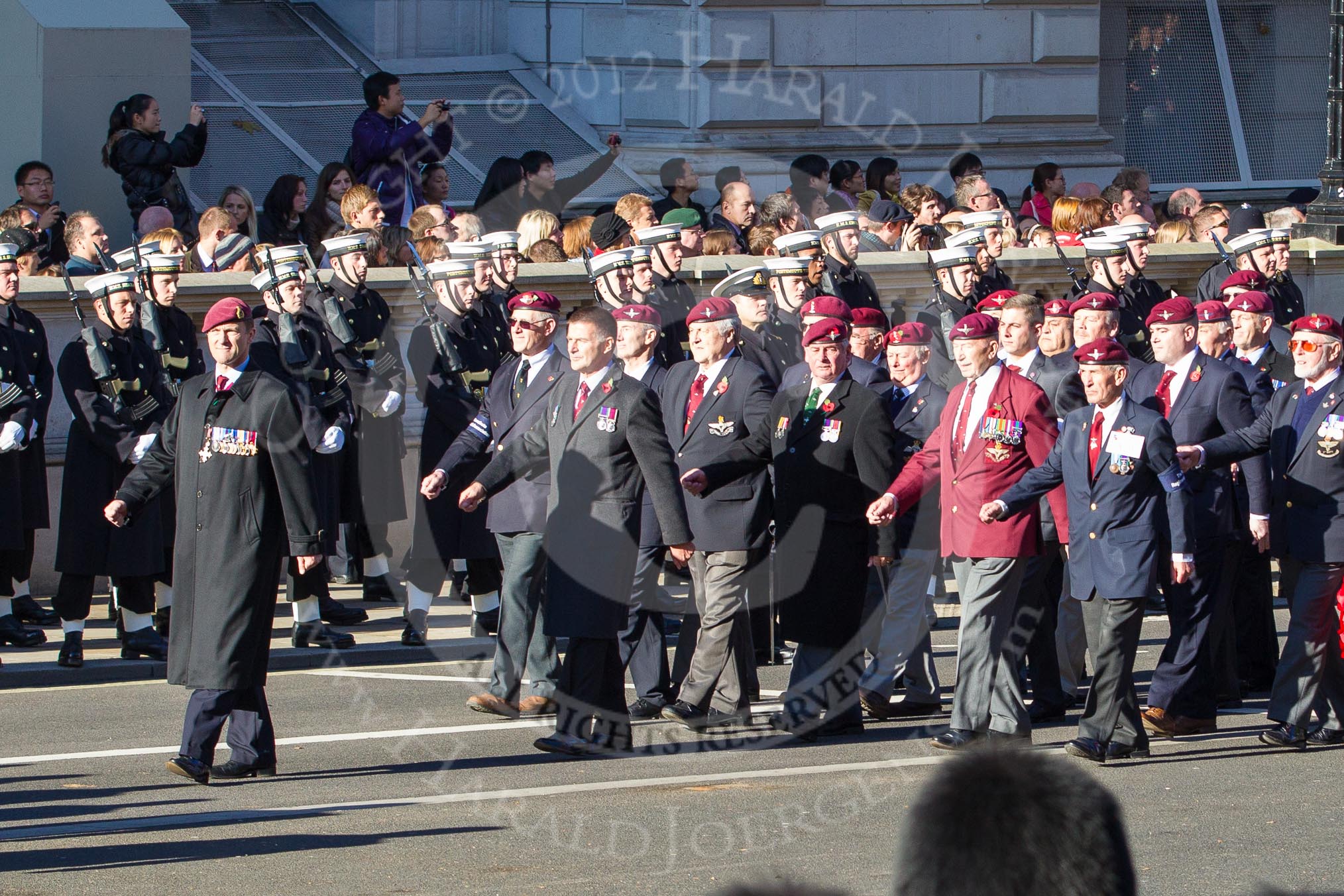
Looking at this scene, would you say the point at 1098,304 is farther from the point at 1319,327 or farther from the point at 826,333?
the point at 826,333

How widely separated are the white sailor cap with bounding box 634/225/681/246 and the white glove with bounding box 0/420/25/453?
370cm

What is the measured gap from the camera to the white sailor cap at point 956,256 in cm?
1301

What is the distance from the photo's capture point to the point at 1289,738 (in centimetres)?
902

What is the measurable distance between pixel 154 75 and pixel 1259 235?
8.43 m

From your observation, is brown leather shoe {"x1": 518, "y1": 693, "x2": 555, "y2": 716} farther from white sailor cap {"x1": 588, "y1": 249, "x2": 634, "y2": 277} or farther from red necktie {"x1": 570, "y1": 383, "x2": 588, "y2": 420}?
white sailor cap {"x1": 588, "y1": 249, "x2": 634, "y2": 277}

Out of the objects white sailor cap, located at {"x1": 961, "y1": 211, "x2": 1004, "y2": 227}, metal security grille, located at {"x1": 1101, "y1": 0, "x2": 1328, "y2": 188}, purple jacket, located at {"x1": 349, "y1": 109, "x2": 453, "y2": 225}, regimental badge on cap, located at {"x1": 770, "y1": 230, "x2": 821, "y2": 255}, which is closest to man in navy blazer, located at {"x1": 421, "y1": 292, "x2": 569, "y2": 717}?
regimental badge on cap, located at {"x1": 770, "y1": 230, "x2": 821, "y2": 255}

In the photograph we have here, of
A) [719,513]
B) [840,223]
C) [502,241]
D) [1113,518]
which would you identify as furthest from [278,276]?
[1113,518]

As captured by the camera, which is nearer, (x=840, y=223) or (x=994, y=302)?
(x=994, y=302)

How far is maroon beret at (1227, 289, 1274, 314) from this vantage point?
1088cm

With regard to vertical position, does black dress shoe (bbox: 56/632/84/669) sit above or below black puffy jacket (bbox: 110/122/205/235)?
below

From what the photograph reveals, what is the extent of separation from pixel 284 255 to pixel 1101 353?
16.3 ft

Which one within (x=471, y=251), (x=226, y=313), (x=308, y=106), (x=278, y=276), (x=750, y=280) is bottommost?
(x=226, y=313)

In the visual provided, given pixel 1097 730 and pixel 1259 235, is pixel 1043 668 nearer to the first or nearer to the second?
pixel 1097 730

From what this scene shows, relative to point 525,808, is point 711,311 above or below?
above
